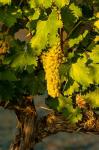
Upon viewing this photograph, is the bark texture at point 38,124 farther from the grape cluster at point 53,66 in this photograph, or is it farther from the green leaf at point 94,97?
the grape cluster at point 53,66

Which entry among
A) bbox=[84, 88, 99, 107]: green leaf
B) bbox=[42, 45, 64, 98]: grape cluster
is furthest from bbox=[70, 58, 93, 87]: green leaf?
bbox=[84, 88, 99, 107]: green leaf

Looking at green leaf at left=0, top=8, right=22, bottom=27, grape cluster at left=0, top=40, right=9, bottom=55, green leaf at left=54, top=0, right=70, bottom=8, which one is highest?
green leaf at left=54, top=0, right=70, bottom=8

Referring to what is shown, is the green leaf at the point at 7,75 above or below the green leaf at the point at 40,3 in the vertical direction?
below

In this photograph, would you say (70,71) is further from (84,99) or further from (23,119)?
(23,119)

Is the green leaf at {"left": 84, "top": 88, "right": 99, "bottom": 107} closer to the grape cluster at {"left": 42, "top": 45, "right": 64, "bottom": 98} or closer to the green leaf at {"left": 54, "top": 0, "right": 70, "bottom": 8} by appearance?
the grape cluster at {"left": 42, "top": 45, "right": 64, "bottom": 98}

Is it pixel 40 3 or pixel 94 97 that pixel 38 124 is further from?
pixel 40 3

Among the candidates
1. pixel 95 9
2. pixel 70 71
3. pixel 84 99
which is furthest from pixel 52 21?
pixel 84 99

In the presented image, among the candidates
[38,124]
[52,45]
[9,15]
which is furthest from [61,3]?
[38,124]

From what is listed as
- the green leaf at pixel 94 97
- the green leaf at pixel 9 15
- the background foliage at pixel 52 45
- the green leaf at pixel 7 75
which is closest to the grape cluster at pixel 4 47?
the background foliage at pixel 52 45
